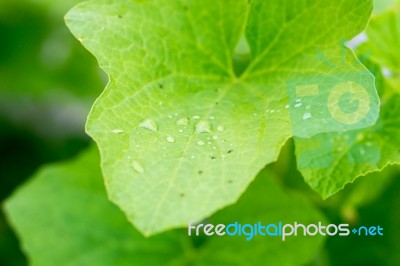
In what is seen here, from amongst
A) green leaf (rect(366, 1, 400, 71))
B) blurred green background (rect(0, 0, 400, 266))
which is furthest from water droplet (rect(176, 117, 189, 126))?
blurred green background (rect(0, 0, 400, 266))

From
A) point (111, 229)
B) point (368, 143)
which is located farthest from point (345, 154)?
point (111, 229)

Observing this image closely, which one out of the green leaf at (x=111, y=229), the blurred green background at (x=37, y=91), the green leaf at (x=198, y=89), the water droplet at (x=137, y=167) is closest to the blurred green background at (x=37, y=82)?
the blurred green background at (x=37, y=91)

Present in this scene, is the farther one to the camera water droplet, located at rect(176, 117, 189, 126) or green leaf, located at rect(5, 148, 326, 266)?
green leaf, located at rect(5, 148, 326, 266)

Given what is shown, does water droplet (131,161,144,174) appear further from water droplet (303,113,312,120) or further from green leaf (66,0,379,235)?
water droplet (303,113,312,120)

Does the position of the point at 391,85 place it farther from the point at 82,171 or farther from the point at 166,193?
the point at 82,171

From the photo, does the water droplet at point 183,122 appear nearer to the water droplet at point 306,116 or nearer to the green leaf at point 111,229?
the water droplet at point 306,116

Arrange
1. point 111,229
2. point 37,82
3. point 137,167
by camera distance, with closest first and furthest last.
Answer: point 137,167 → point 111,229 → point 37,82

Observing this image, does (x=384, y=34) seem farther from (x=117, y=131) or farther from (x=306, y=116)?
(x=117, y=131)
